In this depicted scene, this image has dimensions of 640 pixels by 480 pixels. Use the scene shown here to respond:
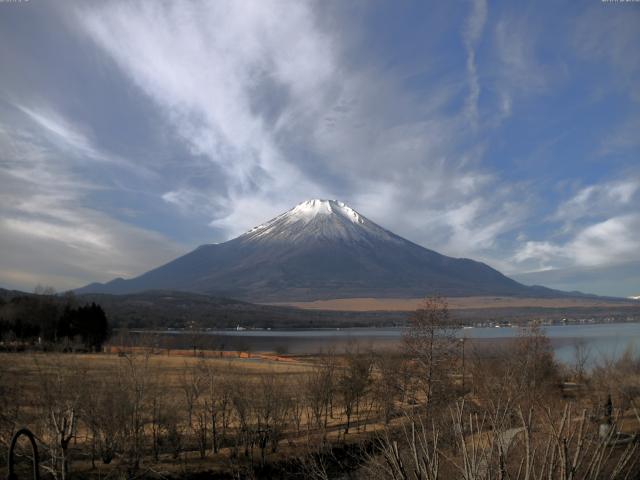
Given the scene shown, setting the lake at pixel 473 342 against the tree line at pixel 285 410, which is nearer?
the tree line at pixel 285 410

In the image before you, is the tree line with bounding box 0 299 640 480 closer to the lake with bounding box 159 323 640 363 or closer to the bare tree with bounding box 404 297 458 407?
the bare tree with bounding box 404 297 458 407

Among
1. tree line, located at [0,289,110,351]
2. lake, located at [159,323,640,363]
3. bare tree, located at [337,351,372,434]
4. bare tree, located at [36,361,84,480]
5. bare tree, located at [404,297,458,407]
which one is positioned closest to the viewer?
bare tree, located at [36,361,84,480]

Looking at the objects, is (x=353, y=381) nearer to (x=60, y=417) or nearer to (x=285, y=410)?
(x=285, y=410)

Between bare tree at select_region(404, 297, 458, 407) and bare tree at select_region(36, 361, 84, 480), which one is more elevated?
bare tree at select_region(404, 297, 458, 407)

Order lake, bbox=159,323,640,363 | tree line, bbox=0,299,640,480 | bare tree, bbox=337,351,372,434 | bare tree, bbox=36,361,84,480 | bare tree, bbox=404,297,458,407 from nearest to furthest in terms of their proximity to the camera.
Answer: bare tree, bbox=36,361,84,480 < tree line, bbox=0,299,640,480 < bare tree, bbox=404,297,458,407 < bare tree, bbox=337,351,372,434 < lake, bbox=159,323,640,363

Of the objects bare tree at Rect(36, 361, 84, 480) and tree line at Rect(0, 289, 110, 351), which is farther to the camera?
tree line at Rect(0, 289, 110, 351)

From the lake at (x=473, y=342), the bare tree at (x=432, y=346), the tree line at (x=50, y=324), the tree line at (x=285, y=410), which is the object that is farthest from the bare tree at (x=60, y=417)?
the tree line at (x=50, y=324)

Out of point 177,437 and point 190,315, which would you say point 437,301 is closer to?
point 177,437

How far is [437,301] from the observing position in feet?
99.1

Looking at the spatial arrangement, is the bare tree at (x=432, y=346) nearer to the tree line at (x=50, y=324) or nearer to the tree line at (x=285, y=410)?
the tree line at (x=285, y=410)

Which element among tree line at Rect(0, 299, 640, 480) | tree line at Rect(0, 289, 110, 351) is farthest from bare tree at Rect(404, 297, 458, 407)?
tree line at Rect(0, 289, 110, 351)

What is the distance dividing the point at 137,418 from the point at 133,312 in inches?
5955

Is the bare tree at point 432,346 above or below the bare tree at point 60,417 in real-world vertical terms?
above

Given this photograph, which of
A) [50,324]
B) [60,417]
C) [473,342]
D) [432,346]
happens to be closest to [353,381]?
[432,346]
